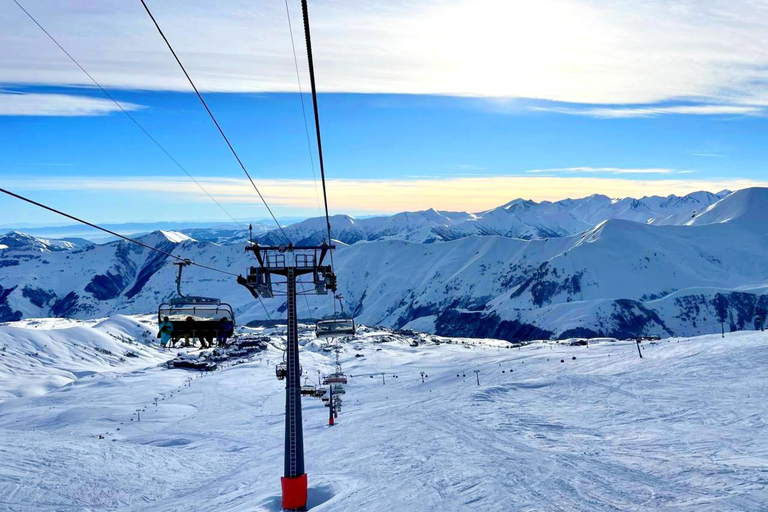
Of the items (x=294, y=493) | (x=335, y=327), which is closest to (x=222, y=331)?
(x=294, y=493)

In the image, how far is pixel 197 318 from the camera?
91.7 ft

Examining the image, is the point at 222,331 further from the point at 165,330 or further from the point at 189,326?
the point at 165,330

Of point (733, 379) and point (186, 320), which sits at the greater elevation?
point (186, 320)

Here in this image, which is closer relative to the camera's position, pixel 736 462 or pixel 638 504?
pixel 638 504

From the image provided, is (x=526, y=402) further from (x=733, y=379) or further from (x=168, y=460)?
(x=168, y=460)

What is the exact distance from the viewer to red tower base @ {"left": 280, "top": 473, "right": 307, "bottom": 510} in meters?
22.1

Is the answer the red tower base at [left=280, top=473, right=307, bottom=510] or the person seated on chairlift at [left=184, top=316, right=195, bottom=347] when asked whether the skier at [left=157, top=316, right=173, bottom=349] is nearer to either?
the person seated on chairlift at [left=184, top=316, right=195, bottom=347]

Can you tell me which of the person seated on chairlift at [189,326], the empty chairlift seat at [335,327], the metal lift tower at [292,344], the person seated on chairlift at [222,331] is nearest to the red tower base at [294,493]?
the metal lift tower at [292,344]

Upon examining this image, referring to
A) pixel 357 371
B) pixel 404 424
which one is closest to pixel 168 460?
pixel 404 424

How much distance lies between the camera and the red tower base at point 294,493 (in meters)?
22.1

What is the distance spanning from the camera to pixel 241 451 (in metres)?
47.6

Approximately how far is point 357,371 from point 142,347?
106423 millimetres

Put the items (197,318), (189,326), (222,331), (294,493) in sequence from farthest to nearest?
(222,331), (197,318), (189,326), (294,493)

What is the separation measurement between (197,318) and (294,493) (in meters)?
10.7
